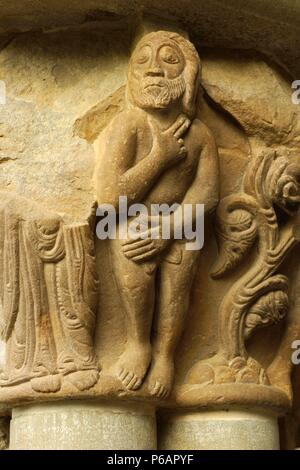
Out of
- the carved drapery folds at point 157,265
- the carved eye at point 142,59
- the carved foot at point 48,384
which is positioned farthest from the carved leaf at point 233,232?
the carved foot at point 48,384

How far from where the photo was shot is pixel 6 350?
2.86m

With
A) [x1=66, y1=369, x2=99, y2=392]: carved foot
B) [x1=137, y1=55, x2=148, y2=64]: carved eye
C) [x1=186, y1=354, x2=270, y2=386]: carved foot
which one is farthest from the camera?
[x1=186, y1=354, x2=270, y2=386]: carved foot

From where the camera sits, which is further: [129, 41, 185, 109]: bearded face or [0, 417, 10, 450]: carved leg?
[0, 417, 10, 450]: carved leg

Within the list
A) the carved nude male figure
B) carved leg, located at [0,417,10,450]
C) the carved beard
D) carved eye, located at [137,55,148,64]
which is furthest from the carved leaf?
carved leg, located at [0,417,10,450]

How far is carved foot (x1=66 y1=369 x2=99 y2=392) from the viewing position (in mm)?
2750

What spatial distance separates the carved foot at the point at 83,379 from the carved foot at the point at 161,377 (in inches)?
7.4

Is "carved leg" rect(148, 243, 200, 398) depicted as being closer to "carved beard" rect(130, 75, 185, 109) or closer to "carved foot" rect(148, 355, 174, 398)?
"carved foot" rect(148, 355, 174, 398)

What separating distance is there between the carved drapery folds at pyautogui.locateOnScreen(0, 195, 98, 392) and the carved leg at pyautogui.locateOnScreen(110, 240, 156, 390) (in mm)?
88

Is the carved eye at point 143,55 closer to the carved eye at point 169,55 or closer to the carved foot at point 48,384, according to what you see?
the carved eye at point 169,55

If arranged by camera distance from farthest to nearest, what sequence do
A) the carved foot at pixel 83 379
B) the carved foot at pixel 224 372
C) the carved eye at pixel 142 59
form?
1. the carved foot at pixel 224 372
2. the carved eye at pixel 142 59
3. the carved foot at pixel 83 379

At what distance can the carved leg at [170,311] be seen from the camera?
2.88m

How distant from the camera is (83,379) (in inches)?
109

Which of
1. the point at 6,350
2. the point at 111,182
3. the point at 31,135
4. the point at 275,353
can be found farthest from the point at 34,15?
the point at 275,353

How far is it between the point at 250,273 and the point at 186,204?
1.19 feet
